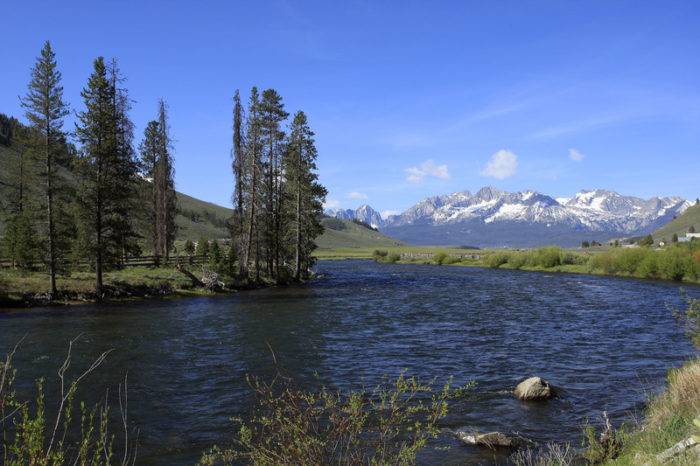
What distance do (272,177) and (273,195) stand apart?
2.70 meters

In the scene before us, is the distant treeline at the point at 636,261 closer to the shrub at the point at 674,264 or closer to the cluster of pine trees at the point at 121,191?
the shrub at the point at 674,264

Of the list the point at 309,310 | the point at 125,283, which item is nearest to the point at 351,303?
the point at 309,310

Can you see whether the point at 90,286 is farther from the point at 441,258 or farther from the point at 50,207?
the point at 441,258

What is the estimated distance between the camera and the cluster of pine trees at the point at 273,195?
48250 mm

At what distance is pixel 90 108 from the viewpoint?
3541 cm

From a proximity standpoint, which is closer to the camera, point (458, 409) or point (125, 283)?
point (458, 409)

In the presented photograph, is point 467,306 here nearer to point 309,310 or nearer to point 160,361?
point 309,310

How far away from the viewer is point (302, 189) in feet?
178

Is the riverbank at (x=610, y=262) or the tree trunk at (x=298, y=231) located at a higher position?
the tree trunk at (x=298, y=231)

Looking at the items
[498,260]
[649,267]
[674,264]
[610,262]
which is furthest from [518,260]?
[674,264]

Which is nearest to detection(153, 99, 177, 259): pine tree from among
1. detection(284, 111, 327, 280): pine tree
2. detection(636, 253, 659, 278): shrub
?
detection(284, 111, 327, 280): pine tree

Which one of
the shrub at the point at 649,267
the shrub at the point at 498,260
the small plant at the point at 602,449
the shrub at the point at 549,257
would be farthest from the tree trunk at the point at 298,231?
the shrub at the point at 498,260

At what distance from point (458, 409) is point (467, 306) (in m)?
23.3

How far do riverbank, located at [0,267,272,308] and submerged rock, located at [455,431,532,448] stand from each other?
30107mm
